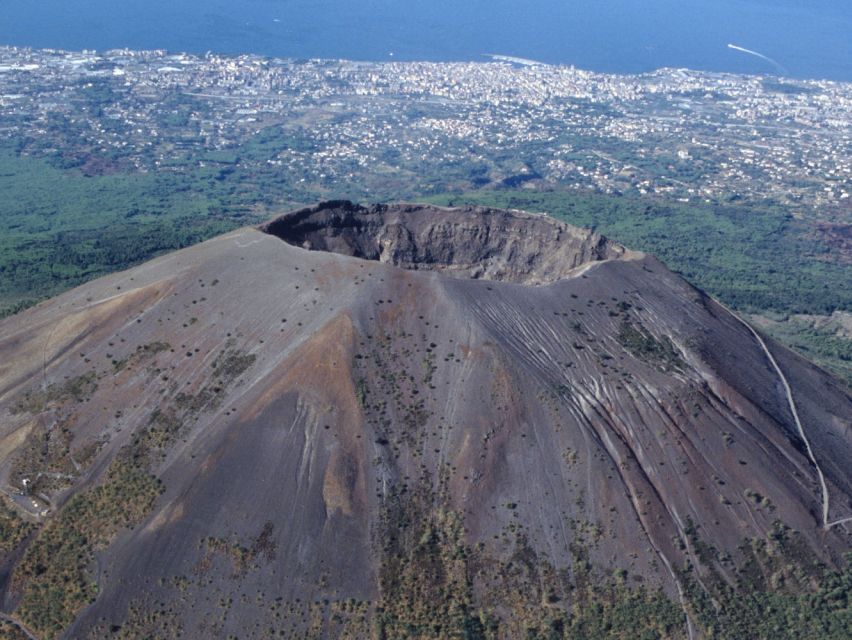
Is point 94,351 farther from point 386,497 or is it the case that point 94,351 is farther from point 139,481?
point 386,497

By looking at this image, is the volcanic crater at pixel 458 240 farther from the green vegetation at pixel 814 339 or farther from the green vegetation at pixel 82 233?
the green vegetation at pixel 814 339

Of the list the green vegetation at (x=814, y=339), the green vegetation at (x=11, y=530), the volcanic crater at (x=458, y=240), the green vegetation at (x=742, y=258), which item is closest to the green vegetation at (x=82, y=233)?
the volcanic crater at (x=458, y=240)

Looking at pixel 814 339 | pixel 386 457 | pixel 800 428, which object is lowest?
pixel 814 339

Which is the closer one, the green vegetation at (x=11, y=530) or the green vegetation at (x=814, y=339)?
the green vegetation at (x=11, y=530)

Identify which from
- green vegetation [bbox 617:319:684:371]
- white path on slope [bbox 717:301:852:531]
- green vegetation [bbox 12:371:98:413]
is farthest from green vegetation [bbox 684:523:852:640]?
green vegetation [bbox 12:371:98:413]

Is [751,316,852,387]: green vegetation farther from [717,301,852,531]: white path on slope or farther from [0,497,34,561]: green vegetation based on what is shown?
[0,497,34,561]: green vegetation

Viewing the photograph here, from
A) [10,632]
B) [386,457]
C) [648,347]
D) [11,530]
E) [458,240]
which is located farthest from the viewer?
[458,240]

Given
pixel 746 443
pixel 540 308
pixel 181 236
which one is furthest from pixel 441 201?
pixel 746 443

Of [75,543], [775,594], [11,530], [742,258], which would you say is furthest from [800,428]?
[742,258]

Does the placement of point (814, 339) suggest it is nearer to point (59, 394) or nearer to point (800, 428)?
point (800, 428)
